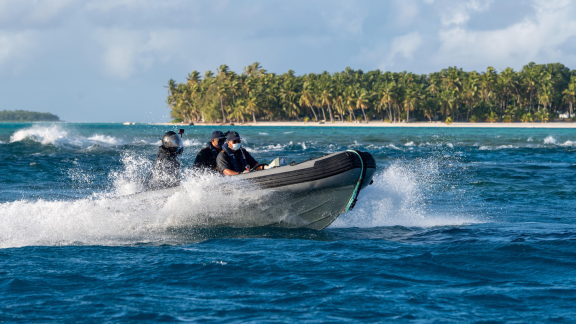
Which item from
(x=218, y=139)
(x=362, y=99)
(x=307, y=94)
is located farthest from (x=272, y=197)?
(x=307, y=94)

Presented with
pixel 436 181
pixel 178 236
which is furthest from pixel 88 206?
pixel 436 181

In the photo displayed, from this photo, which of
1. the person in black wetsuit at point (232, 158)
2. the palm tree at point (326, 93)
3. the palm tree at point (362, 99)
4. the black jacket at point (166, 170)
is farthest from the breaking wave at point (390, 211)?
the palm tree at point (326, 93)

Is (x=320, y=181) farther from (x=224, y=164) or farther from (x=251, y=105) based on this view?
(x=251, y=105)

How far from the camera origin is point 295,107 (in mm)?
113562

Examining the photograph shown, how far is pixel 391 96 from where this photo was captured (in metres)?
99.4

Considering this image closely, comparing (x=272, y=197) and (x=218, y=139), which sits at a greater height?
(x=218, y=139)

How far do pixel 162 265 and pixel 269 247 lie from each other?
5.12 feet

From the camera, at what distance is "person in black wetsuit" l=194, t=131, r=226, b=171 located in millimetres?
8484

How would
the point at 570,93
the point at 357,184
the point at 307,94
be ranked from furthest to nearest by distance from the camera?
the point at 307,94 < the point at 570,93 < the point at 357,184

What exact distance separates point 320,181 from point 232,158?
153cm

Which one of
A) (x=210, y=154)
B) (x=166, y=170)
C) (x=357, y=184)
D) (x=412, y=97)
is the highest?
(x=412, y=97)

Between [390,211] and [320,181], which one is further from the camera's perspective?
[390,211]

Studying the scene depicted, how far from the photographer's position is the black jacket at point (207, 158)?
8477 millimetres

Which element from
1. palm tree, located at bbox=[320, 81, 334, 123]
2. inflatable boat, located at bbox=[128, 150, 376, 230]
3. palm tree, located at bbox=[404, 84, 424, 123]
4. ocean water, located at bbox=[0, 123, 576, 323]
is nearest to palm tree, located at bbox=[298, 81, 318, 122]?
palm tree, located at bbox=[320, 81, 334, 123]
